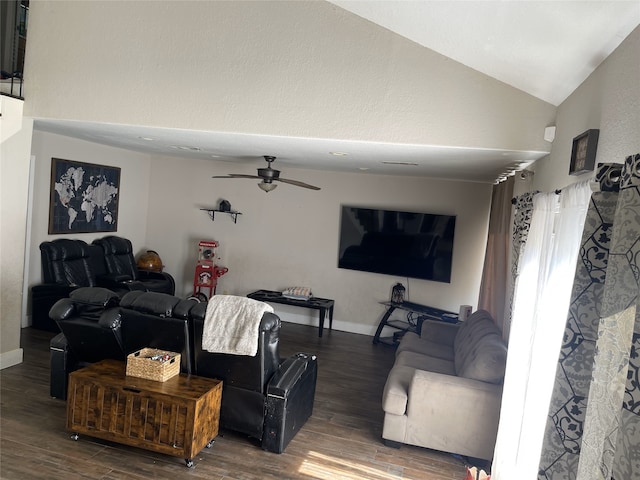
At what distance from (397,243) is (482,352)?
3.32m

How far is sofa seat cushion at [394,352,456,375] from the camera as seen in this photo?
14.8 ft

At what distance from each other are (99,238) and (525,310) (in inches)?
237

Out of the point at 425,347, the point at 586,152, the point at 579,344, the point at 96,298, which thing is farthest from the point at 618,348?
the point at 425,347

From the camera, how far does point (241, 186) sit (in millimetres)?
7750

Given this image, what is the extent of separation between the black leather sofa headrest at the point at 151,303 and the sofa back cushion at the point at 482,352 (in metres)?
2.31

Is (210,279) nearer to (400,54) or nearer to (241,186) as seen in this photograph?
(241,186)

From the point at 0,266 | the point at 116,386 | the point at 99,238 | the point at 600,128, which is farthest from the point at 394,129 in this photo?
the point at 99,238

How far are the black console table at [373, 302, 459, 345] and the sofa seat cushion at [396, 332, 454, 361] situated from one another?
93 centimetres

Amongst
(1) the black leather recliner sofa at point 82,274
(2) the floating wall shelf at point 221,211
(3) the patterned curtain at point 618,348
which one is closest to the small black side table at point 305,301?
(2) the floating wall shelf at point 221,211

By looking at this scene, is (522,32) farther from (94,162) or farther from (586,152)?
(94,162)

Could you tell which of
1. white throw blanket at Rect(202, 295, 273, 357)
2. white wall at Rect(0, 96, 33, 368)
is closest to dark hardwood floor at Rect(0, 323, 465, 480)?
white wall at Rect(0, 96, 33, 368)

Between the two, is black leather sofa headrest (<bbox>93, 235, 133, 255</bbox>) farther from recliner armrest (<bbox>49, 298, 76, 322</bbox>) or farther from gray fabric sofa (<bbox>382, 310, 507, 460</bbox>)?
gray fabric sofa (<bbox>382, 310, 507, 460</bbox>)

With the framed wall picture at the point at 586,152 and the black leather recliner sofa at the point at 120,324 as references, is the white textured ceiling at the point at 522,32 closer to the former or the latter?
the framed wall picture at the point at 586,152

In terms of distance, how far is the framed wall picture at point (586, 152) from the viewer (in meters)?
2.42
